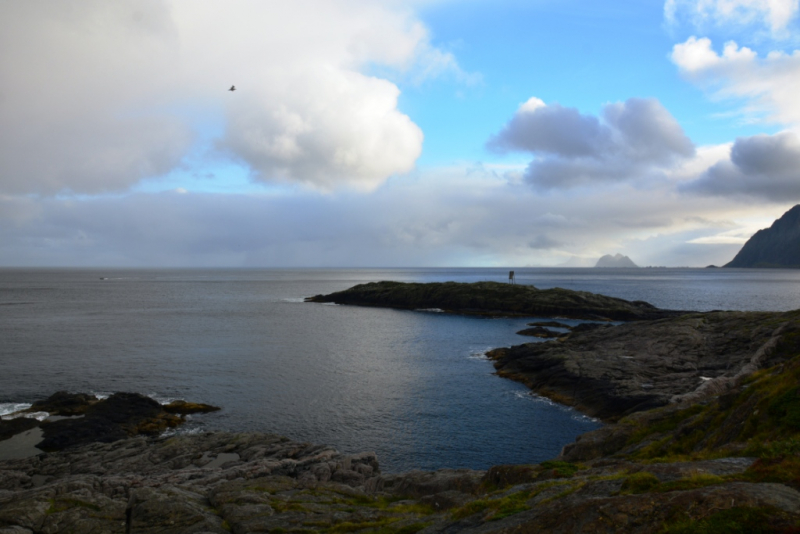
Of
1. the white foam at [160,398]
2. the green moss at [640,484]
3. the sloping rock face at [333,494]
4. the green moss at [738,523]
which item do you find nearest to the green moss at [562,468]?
the sloping rock face at [333,494]

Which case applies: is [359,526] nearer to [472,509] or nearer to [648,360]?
[472,509]

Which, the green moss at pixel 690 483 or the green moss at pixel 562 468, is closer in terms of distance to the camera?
the green moss at pixel 690 483

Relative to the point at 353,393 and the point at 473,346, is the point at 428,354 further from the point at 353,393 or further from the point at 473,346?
the point at 353,393

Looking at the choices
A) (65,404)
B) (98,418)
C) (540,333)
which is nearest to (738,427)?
(98,418)

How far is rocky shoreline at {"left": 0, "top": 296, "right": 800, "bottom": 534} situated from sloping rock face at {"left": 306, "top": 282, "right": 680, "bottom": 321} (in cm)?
6709

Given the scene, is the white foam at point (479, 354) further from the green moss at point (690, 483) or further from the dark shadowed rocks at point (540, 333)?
the green moss at point (690, 483)

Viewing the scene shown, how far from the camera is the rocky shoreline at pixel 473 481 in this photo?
10.9 meters

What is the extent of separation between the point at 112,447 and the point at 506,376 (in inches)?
1555

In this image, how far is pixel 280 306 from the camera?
134 meters

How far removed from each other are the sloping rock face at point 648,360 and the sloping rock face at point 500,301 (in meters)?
37.9

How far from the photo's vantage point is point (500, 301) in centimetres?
11862

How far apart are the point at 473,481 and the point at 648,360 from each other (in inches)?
1538

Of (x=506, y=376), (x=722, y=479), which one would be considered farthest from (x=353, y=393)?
(x=722, y=479)

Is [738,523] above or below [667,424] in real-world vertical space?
above
